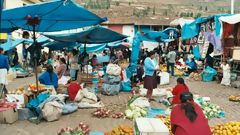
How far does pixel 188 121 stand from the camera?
517 cm

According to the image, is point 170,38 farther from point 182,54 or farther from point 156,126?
point 156,126

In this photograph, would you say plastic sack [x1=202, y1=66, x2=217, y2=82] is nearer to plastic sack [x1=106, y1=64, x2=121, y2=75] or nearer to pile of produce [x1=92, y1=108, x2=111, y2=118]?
plastic sack [x1=106, y1=64, x2=121, y2=75]

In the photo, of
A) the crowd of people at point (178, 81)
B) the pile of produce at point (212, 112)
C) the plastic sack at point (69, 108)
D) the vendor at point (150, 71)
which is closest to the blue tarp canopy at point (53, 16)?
the crowd of people at point (178, 81)

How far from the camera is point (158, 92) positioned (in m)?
13.0

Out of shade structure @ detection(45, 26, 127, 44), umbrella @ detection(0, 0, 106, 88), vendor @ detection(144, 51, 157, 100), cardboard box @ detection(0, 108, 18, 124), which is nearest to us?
cardboard box @ detection(0, 108, 18, 124)

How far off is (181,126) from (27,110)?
18.4ft

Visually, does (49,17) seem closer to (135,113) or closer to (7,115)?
(7,115)

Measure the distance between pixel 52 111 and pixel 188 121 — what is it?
16.6 feet

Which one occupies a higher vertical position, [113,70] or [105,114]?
[113,70]

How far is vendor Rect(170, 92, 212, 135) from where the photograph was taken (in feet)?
16.9

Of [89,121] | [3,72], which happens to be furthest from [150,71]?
[3,72]

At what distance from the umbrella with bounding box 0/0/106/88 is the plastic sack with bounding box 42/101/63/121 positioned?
1.62 metres

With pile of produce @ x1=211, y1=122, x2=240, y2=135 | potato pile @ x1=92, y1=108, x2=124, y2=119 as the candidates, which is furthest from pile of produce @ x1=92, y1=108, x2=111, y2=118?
pile of produce @ x1=211, y1=122, x2=240, y2=135

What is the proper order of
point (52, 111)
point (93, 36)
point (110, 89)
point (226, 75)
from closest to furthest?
point (52, 111)
point (110, 89)
point (93, 36)
point (226, 75)
